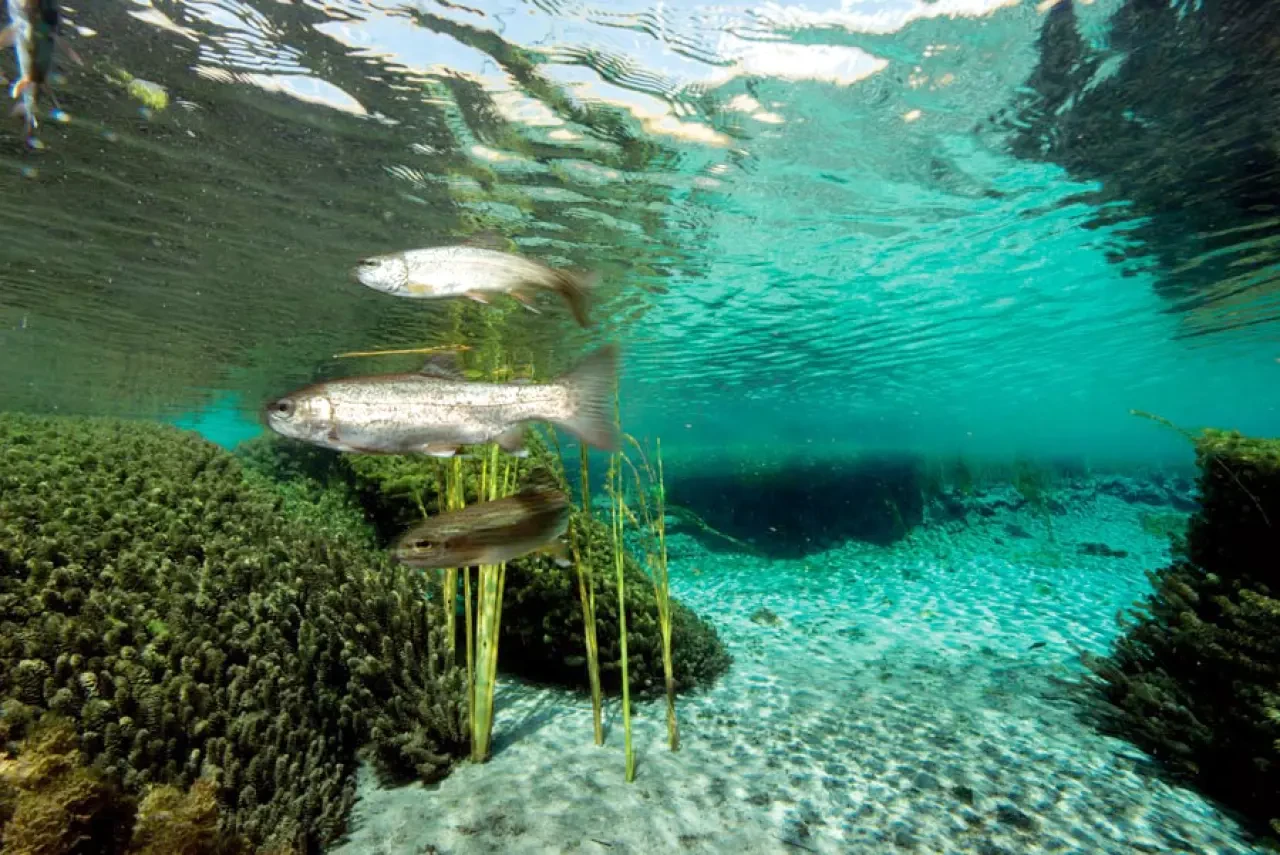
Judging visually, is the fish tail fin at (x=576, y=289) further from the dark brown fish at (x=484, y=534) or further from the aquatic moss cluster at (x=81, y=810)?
the aquatic moss cluster at (x=81, y=810)

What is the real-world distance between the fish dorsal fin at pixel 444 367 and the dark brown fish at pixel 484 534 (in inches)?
28.6

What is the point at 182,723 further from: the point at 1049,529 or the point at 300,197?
the point at 1049,529

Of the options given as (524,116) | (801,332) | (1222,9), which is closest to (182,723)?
(524,116)

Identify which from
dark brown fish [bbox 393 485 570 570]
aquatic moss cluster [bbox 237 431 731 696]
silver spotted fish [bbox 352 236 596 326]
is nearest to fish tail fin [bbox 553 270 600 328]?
silver spotted fish [bbox 352 236 596 326]

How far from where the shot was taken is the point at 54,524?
15.0ft

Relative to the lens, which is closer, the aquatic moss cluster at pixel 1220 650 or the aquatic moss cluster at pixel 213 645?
the aquatic moss cluster at pixel 213 645

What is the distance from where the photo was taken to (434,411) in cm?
275

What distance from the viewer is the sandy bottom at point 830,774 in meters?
3.77

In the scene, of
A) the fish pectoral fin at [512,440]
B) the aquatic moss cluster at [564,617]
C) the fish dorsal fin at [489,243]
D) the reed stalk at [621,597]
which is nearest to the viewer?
the fish pectoral fin at [512,440]

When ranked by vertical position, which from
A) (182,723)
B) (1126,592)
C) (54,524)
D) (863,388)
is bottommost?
(1126,592)

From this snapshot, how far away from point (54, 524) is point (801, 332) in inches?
936

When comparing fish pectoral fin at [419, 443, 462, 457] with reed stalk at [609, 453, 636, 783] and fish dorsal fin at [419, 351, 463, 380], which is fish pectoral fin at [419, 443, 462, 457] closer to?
fish dorsal fin at [419, 351, 463, 380]

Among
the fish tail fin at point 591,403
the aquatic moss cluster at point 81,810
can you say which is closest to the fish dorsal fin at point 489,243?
the fish tail fin at point 591,403

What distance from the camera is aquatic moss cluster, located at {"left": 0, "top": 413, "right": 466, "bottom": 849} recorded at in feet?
11.6
